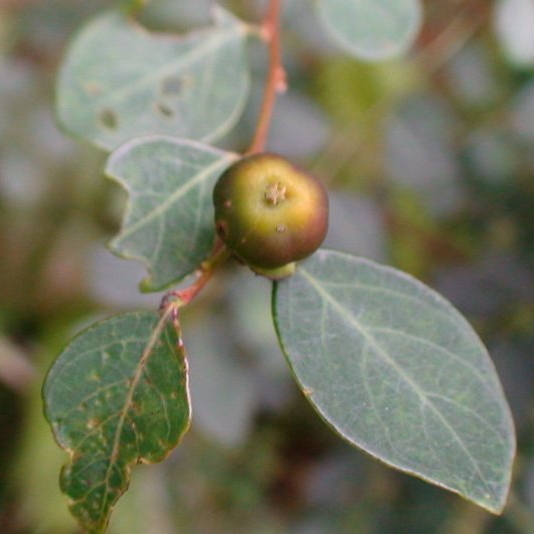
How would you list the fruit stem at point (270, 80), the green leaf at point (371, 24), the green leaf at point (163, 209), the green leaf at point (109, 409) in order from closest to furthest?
the green leaf at point (109, 409), the green leaf at point (163, 209), the fruit stem at point (270, 80), the green leaf at point (371, 24)

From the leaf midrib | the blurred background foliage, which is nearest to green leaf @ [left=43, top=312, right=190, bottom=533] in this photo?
the leaf midrib

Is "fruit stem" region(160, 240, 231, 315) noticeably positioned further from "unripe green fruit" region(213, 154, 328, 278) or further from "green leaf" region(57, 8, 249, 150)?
"green leaf" region(57, 8, 249, 150)

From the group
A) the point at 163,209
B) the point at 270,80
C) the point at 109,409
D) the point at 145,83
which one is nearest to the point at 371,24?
the point at 270,80

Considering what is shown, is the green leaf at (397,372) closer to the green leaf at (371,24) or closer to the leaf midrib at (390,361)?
the leaf midrib at (390,361)

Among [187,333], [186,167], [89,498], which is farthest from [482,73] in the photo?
[89,498]

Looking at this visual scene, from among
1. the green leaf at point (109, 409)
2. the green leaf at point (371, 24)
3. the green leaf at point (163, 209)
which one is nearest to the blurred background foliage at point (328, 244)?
the green leaf at point (371, 24)

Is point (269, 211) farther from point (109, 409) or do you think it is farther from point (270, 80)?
point (270, 80)
